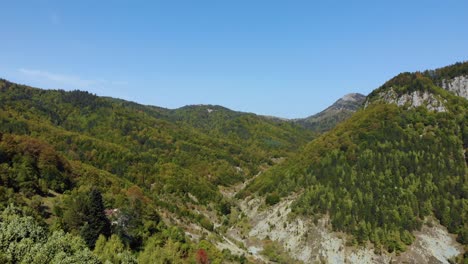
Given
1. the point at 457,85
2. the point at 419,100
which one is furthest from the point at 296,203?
the point at 457,85

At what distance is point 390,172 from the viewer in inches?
4606

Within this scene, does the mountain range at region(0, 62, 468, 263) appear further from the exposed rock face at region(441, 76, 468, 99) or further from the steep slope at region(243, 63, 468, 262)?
the exposed rock face at region(441, 76, 468, 99)

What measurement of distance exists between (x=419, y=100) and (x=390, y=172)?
49988 mm

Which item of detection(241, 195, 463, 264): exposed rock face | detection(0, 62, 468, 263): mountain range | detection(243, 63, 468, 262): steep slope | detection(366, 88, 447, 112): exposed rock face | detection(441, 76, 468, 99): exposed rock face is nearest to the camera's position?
detection(0, 62, 468, 263): mountain range

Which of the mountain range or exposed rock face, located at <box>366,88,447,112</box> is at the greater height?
exposed rock face, located at <box>366,88,447,112</box>

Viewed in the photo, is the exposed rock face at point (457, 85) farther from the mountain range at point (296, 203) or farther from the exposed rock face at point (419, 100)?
the exposed rock face at point (419, 100)

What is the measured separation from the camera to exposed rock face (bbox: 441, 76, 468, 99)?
17475cm

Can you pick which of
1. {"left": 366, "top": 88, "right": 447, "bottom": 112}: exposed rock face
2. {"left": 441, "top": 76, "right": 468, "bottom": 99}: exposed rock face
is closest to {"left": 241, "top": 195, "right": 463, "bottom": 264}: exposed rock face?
{"left": 366, "top": 88, "right": 447, "bottom": 112}: exposed rock face

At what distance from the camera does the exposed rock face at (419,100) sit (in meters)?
144

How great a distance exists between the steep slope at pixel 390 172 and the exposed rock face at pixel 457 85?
27921mm

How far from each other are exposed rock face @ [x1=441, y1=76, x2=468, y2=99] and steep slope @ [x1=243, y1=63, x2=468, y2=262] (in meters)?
27.9

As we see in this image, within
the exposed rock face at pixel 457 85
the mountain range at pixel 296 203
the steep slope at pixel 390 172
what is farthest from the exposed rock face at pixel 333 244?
the exposed rock face at pixel 457 85

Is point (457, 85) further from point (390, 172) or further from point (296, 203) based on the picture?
point (296, 203)

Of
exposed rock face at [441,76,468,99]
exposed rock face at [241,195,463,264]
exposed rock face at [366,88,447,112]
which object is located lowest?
exposed rock face at [241,195,463,264]
